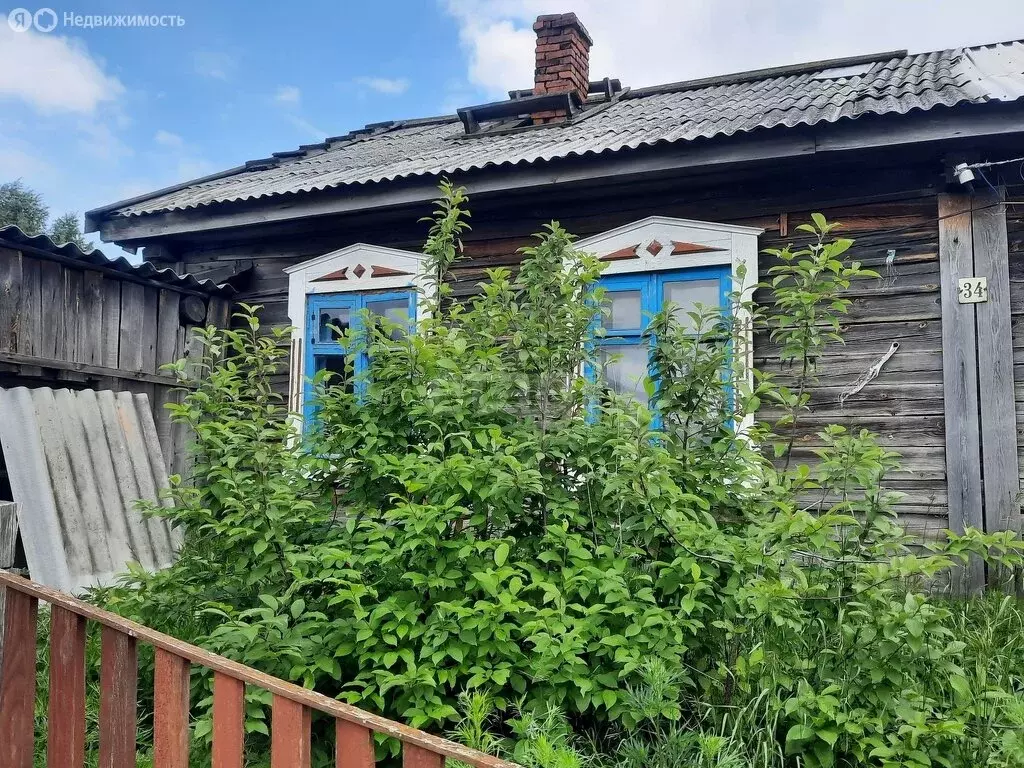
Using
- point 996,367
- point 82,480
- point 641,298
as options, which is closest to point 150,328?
point 82,480

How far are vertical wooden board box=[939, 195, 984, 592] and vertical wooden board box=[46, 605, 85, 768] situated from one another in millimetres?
4580

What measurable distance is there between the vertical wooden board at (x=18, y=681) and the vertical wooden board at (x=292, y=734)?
A: 91 centimetres

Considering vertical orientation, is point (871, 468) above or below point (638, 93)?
below

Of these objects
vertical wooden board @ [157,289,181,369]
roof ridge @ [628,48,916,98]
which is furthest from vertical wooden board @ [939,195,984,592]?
vertical wooden board @ [157,289,181,369]

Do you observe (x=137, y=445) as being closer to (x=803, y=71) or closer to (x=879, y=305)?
(x=879, y=305)

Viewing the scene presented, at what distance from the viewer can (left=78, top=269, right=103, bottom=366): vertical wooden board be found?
16.6 feet

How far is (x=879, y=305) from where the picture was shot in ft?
15.8

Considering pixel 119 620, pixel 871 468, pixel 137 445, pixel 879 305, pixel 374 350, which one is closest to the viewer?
pixel 119 620

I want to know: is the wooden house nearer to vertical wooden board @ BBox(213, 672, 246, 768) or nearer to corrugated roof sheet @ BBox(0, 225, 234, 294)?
corrugated roof sheet @ BBox(0, 225, 234, 294)

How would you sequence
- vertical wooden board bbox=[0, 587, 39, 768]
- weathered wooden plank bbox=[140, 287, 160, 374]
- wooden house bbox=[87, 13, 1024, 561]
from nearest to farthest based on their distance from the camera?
vertical wooden board bbox=[0, 587, 39, 768], wooden house bbox=[87, 13, 1024, 561], weathered wooden plank bbox=[140, 287, 160, 374]

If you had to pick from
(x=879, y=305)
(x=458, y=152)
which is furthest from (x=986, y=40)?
(x=458, y=152)

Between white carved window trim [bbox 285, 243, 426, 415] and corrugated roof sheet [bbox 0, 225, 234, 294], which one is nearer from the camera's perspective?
corrugated roof sheet [bbox 0, 225, 234, 294]

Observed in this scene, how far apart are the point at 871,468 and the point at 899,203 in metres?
3.09

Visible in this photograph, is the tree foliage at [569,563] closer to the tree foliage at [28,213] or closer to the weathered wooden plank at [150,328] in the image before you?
the weathered wooden plank at [150,328]
